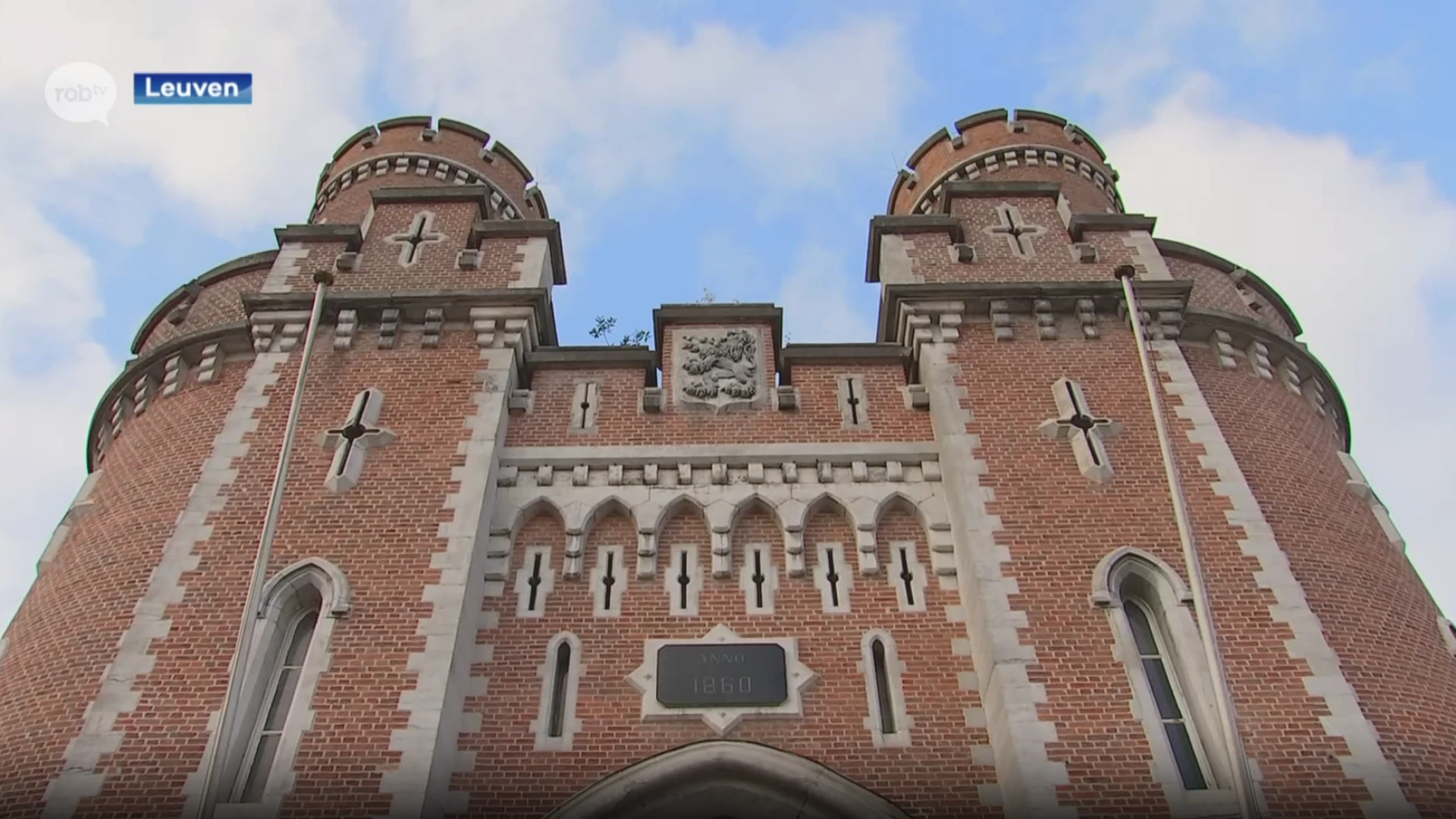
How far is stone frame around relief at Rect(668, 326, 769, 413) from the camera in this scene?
13.1 meters

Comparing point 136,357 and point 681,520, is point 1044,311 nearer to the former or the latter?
point 681,520

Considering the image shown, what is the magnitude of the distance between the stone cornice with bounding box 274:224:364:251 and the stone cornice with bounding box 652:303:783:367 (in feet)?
13.9

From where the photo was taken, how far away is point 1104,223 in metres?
15.1

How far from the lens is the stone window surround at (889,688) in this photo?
1006 centimetres

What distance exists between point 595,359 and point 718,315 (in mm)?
1669

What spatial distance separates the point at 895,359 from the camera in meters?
13.8

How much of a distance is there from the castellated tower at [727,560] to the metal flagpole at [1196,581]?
0.16 ft

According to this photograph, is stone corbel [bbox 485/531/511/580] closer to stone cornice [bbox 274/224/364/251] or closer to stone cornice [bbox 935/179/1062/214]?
stone cornice [bbox 274/224/364/251]

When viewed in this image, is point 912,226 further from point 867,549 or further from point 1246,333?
point 867,549

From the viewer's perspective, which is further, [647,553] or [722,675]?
[647,553]

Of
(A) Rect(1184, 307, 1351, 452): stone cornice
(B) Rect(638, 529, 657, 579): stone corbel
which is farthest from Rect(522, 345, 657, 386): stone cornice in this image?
(A) Rect(1184, 307, 1351, 452): stone cornice

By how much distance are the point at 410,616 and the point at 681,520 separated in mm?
3014

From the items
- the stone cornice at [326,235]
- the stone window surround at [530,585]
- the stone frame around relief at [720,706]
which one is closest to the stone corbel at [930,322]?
the stone frame around relief at [720,706]

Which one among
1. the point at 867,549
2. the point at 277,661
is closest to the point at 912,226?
the point at 867,549
